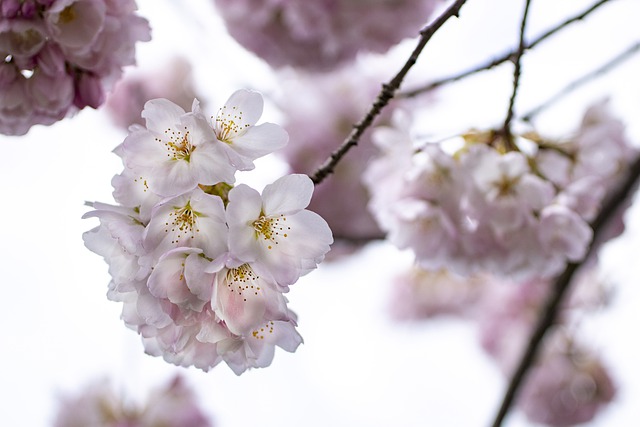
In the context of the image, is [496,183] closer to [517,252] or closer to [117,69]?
[517,252]

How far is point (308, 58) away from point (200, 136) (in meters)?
0.92

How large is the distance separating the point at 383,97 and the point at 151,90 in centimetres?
168

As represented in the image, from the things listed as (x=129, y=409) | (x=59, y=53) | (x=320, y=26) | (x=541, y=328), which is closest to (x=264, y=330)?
(x=59, y=53)

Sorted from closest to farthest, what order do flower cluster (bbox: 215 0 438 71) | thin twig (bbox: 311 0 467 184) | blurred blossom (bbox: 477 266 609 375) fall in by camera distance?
thin twig (bbox: 311 0 467 184) < flower cluster (bbox: 215 0 438 71) < blurred blossom (bbox: 477 266 609 375)

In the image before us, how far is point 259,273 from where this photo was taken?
62cm

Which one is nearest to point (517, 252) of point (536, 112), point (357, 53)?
point (536, 112)

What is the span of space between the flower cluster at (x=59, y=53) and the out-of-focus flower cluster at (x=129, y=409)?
1.26 m

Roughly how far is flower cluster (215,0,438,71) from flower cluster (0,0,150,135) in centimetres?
58

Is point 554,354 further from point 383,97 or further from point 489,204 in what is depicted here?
point 383,97

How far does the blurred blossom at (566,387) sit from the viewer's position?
2479 millimetres

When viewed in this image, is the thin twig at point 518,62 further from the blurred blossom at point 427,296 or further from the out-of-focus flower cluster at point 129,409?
the blurred blossom at point 427,296

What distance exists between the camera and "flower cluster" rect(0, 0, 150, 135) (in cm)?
75

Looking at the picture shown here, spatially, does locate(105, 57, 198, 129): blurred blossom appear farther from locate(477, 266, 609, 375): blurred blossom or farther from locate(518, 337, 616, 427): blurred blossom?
locate(518, 337, 616, 427): blurred blossom

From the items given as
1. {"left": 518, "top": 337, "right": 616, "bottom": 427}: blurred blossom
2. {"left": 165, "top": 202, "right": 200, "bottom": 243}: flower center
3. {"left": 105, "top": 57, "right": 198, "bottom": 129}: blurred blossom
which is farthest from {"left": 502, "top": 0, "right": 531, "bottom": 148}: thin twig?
{"left": 518, "top": 337, "right": 616, "bottom": 427}: blurred blossom
